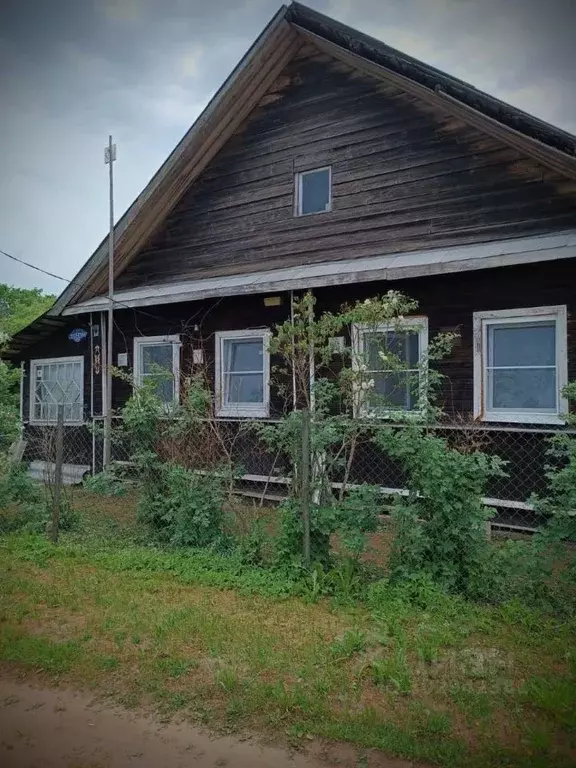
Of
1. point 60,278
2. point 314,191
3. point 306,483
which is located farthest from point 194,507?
point 60,278

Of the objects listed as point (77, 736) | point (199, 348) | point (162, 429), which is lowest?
point (77, 736)

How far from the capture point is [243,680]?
12.1 ft

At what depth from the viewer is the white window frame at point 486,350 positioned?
748cm

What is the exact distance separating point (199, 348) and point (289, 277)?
2589 millimetres

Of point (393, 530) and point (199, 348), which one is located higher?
point (199, 348)

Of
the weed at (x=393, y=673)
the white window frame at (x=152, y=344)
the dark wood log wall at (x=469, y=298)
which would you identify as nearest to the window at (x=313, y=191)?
the dark wood log wall at (x=469, y=298)

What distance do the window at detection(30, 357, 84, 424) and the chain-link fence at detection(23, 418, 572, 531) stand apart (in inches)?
187

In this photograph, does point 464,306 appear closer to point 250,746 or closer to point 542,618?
point 542,618

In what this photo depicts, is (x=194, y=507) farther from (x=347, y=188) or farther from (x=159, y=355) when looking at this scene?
(x=347, y=188)

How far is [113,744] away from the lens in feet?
10.3

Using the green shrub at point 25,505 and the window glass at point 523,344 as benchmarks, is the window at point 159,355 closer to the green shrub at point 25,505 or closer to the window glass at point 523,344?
the green shrub at point 25,505

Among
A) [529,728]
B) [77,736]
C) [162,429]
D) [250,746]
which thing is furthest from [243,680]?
[162,429]

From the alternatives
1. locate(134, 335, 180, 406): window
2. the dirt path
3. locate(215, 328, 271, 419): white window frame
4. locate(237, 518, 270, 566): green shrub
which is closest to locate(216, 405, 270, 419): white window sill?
locate(215, 328, 271, 419): white window frame

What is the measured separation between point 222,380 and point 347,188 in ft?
12.8
